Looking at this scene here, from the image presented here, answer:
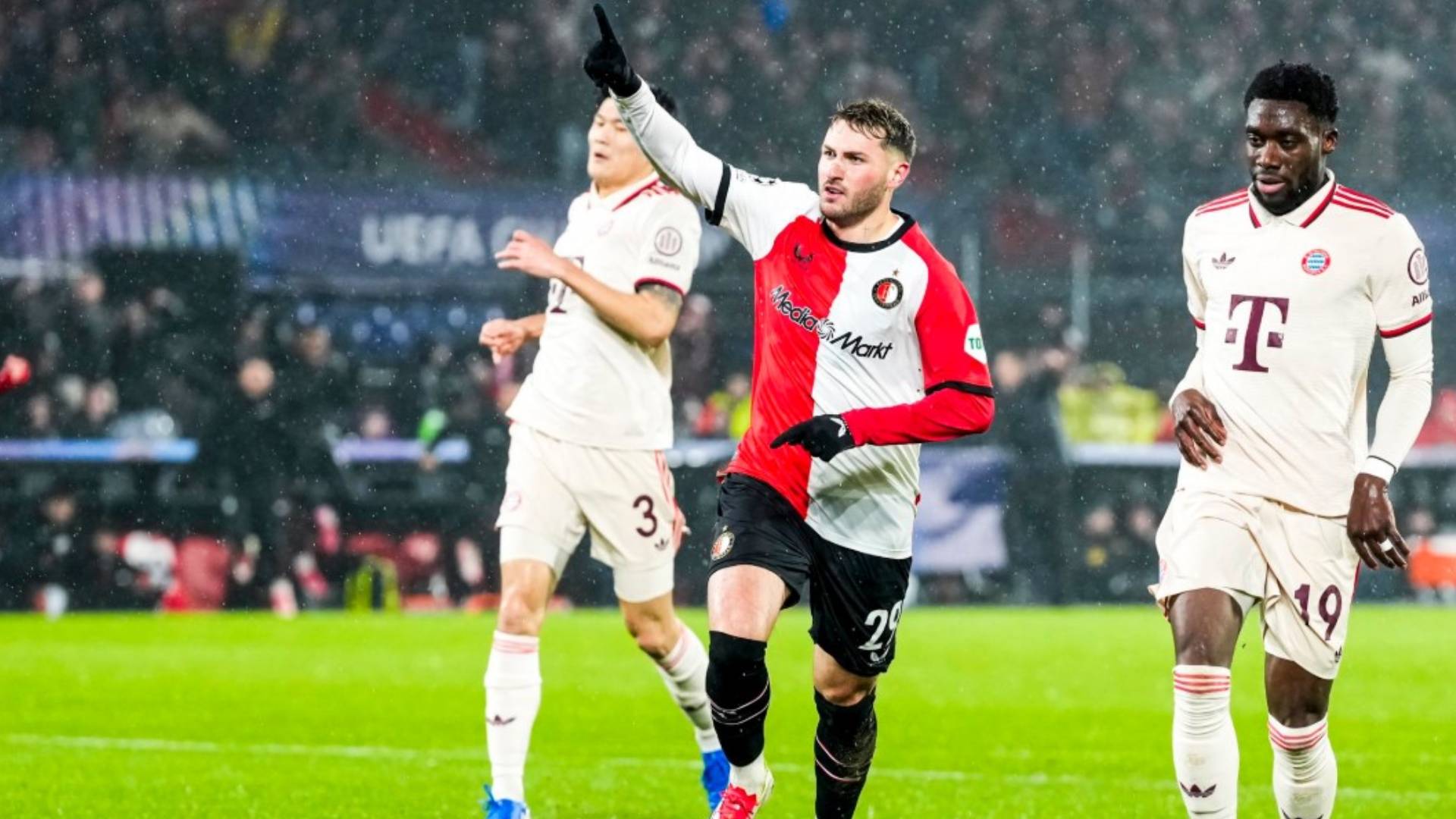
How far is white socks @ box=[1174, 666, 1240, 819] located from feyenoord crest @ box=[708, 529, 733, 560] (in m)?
1.18

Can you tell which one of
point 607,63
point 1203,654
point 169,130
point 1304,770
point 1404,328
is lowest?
point 1304,770

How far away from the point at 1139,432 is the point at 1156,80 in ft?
16.5

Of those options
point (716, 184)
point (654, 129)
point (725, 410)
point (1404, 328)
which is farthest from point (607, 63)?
point (725, 410)

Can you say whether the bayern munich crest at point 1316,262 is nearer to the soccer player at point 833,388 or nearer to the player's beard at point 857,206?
the soccer player at point 833,388

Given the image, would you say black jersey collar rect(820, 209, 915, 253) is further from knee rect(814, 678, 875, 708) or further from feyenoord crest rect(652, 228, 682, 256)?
feyenoord crest rect(652, 228, 682, 256)

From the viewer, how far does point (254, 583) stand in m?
15.5

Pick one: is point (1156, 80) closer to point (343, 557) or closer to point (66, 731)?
point (343, 557)

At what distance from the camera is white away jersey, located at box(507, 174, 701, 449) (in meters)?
6.64

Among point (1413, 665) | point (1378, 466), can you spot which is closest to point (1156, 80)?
point (1413, 665)

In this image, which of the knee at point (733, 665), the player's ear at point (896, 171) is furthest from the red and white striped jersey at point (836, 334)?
the knee at point (733, 665)

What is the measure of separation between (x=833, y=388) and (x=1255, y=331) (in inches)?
42.7

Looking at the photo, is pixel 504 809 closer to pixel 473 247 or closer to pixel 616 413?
pixel 616 413

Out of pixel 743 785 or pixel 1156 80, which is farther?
pixel 1156 80

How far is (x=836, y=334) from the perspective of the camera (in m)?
5.28
